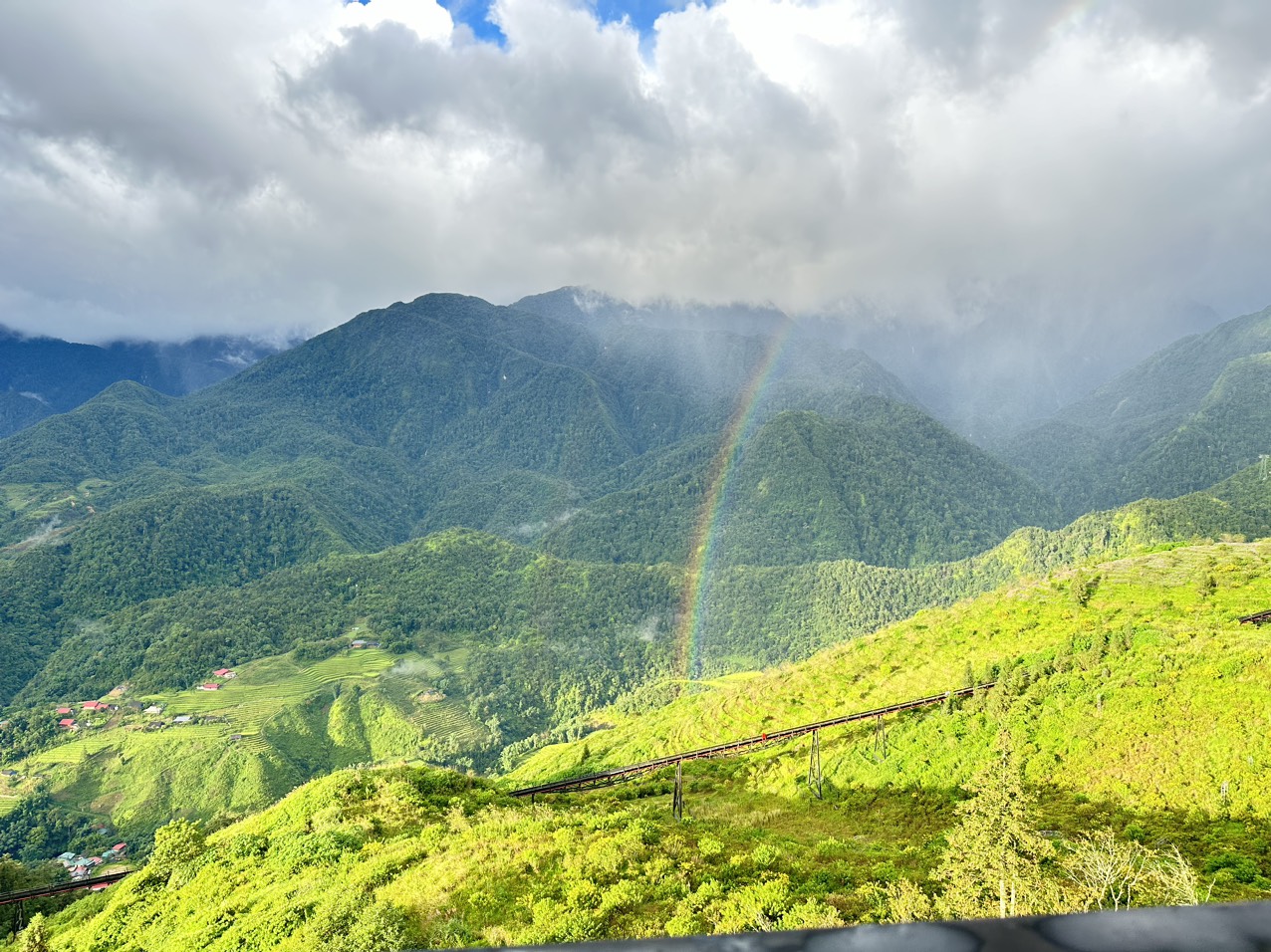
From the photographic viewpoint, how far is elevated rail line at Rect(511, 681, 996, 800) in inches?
1524

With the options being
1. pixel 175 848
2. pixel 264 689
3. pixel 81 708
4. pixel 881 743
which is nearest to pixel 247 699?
pixel 264 689

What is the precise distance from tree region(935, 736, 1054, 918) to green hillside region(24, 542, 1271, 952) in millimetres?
114

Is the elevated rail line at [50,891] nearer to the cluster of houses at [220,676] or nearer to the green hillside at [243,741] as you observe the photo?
the green hillside at [243,741]

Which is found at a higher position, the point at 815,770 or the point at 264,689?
the point at 815,770

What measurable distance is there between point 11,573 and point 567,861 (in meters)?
240

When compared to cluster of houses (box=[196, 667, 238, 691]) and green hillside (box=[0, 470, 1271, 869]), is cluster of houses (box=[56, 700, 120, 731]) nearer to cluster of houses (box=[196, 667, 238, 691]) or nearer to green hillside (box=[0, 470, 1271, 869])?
green hillside (box=[0, 470, 1271, 869])

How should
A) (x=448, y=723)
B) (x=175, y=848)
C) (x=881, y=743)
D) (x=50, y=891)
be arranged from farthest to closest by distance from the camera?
(x=448, y=723), (x=881, y=743), (x=50, y=891), (x=175, y=848)

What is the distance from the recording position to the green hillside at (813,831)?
13.7 meters

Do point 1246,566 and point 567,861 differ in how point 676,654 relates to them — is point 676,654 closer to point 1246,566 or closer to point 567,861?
point 1246,566

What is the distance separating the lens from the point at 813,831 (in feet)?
98.4

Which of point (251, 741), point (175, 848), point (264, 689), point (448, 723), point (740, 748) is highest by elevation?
point (175, 848)

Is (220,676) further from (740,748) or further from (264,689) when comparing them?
(740,748)

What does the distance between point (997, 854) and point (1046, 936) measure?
11.7 metres

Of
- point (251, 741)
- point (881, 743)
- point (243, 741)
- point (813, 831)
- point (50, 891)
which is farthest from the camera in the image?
point (251, 741)
